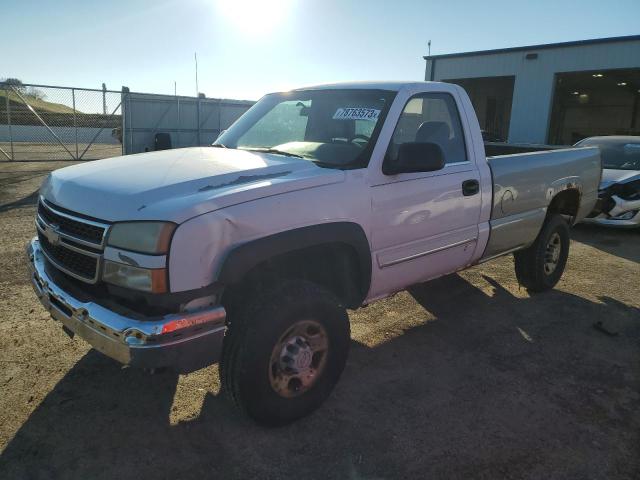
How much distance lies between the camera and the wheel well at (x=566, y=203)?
5203 millimetres

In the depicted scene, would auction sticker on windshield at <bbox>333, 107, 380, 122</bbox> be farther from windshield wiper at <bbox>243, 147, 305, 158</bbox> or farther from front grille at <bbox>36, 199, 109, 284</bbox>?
front grille at <bbox>36, 199, 109, 284</bbox>

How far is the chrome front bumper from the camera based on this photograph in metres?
2.31

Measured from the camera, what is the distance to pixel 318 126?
145 inches

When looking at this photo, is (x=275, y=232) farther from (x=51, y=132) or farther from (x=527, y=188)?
(x=51, y=132)

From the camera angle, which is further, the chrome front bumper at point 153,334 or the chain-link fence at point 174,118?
the chain-link fence at point 174,118

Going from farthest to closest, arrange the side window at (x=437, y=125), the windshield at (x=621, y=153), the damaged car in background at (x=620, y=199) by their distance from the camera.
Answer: the windshield at (x=621, y=153) < the damaged car in background at (x=620, y=199) < the side window at (x=437, y=125)

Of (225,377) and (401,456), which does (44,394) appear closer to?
(225,377)

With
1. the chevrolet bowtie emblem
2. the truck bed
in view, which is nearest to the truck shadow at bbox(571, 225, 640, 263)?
the truck bed

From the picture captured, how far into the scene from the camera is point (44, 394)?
10.3 ft

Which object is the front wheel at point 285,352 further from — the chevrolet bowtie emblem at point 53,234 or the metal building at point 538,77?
the metal building at point 538,77

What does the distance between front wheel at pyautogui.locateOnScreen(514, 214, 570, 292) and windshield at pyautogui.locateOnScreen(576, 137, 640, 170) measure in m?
3.98

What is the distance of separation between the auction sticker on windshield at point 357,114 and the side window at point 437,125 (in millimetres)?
329

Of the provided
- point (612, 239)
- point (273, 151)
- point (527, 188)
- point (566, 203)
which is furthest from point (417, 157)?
point (612, 239)

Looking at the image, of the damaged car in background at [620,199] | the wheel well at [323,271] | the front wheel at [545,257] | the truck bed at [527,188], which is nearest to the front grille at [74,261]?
the wheel well at [323,271]
